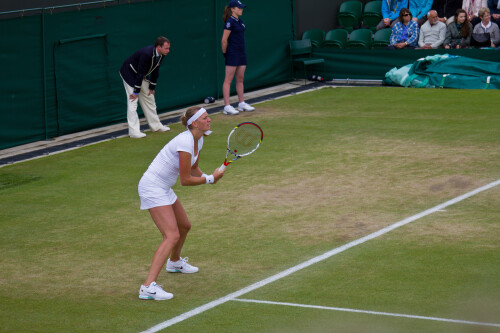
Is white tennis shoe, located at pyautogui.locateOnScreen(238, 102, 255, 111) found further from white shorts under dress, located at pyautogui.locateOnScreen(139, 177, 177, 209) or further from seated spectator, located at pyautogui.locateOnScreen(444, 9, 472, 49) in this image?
white shorts under dress, located at pyautogui.locateOnScreen(139, 177, 177, 209)

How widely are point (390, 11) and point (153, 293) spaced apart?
19062mm

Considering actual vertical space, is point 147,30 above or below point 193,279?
above

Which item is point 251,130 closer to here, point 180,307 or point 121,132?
point 180,307

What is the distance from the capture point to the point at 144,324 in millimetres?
7793

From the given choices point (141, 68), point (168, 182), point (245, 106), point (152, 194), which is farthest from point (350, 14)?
point (152, 194)

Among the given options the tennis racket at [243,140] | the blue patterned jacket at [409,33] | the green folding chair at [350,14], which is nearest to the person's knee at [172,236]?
the tennis racket at [243,140]

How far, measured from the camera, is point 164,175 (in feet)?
28.1

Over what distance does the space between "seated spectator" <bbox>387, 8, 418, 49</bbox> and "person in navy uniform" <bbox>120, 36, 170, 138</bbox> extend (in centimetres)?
852

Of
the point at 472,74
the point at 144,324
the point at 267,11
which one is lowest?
the point at 144,324

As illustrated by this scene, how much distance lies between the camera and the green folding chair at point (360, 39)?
2428 centimetres

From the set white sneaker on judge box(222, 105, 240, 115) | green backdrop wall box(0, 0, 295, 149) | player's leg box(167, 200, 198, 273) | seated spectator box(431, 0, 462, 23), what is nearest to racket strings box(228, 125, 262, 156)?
player's leg box(167, 200, 198, 273)

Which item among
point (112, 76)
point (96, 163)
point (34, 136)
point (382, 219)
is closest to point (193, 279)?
point (382, 219)

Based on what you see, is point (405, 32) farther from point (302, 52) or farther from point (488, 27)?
point (302, 52)

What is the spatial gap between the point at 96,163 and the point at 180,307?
755cm
